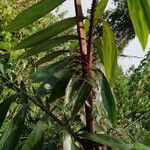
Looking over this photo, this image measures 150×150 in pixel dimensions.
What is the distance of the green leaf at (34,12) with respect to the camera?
107 centimetres

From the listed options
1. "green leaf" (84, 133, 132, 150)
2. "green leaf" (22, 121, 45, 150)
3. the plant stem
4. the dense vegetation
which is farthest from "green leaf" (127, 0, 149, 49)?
"green leaf" (22, 121, 45, 150)

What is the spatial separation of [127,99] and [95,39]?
3.98 metres

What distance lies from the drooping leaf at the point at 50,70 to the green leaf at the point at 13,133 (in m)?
0.11

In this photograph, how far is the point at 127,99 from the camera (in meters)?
5.21

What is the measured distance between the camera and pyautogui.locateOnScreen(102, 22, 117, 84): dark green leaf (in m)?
1.19

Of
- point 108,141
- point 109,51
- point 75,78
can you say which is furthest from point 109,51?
point 108,141

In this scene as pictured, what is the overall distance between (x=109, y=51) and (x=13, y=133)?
0.97 ft

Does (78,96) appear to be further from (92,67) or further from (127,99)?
(127,99)

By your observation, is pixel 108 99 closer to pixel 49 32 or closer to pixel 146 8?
pixel 49 32

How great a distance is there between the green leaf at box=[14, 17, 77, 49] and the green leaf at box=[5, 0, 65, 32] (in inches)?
2.2

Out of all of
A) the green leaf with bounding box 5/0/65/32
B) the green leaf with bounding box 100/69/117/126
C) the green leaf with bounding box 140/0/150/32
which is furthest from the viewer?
the green leaf with bounding box 100/69/117/126

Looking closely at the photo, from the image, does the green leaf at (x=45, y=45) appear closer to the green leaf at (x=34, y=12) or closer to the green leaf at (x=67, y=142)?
the green leaf at (x=34, y=12)

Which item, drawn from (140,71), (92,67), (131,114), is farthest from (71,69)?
(140,71)

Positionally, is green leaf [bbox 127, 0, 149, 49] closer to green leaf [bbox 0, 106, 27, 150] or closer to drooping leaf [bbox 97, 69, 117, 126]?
drooping leaf [bbox 97, 69, 117, 126]
